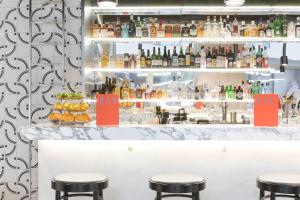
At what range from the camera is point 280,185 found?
331 centimetres

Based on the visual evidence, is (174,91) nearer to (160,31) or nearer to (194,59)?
(194,59)

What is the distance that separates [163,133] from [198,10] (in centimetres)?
324

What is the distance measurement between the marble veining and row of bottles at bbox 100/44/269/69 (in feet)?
8.93

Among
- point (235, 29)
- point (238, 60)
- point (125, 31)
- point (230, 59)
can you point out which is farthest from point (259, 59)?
point (125, 31)

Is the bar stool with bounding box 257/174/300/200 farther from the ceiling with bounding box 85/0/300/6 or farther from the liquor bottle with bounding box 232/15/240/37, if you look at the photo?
the ceiling with bounding box 85/0/300/6

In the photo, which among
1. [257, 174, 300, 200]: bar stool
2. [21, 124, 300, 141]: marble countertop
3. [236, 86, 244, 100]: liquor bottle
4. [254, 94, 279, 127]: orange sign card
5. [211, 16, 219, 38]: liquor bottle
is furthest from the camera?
[236, 86, 244, 100]: liquor bottle

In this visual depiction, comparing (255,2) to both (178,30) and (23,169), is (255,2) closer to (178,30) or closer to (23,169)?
(178,30)

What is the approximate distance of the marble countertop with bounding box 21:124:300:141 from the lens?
3.69m

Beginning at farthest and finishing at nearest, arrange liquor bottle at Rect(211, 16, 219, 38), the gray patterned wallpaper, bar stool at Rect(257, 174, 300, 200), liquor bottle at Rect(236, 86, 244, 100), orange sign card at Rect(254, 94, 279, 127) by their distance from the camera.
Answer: liquor bottle at Rect(236, 86, 244, 100) < liquor bottle at Rect(211, 16, 219, 38) < the gray patterned wallpaper < orange sign card at Rect(254, 94, 279, 127) < bar stool at Rect(257, 174, 300, 200)

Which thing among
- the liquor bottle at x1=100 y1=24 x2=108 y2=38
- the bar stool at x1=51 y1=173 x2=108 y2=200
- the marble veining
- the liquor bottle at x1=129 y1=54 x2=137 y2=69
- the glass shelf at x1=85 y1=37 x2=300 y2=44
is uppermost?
the liquor bottle at x1=100 y1=24 x2=108 y2=38

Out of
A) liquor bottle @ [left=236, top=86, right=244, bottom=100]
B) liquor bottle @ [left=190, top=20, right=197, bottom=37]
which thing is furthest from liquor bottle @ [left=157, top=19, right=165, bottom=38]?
liquor bottle @ [left=236, top=86, right=244, bottom=100]

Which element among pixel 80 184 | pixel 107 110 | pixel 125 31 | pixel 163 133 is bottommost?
pixel 80 184

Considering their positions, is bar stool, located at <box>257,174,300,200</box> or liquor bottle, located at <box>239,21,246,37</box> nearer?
bar stool, located at <box>257,174,300,200</box>

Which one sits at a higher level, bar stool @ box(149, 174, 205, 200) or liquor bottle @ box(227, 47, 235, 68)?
liquor bottle @ box(227, 47, 235, 68)
